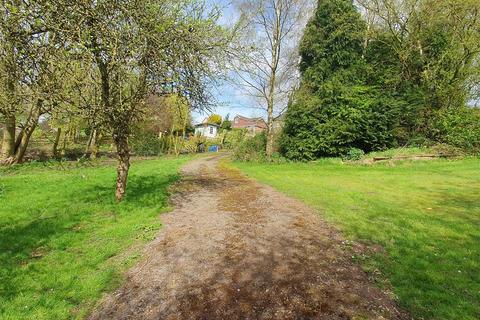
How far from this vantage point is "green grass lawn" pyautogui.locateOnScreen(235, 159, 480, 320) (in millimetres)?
4695

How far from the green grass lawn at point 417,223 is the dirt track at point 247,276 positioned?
24.4 inches

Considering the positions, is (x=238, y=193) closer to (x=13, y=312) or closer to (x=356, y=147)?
(x=13, y=312)

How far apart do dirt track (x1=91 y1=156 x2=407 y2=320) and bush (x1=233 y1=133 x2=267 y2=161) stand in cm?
1768

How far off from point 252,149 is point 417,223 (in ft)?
65.6

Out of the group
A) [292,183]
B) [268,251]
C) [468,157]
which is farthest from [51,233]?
[468,157]

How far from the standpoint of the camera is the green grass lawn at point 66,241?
15.8 feet

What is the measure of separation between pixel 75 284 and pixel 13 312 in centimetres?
91

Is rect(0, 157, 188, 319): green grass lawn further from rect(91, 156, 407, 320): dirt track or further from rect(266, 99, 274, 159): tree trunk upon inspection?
rect(266, 99, 274, 159): tree trunk

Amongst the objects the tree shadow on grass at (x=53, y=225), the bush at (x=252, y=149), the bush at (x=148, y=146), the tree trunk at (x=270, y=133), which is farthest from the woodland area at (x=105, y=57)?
the bush at (x=148, y=146)

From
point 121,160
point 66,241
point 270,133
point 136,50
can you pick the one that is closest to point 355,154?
point 270,133

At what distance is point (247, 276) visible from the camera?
5262 mm

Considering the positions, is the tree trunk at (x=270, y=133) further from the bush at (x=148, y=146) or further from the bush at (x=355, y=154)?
the bush at (x=148, y=146)

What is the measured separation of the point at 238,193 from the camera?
480 inches

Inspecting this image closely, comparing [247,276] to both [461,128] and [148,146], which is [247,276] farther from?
[148,146]
